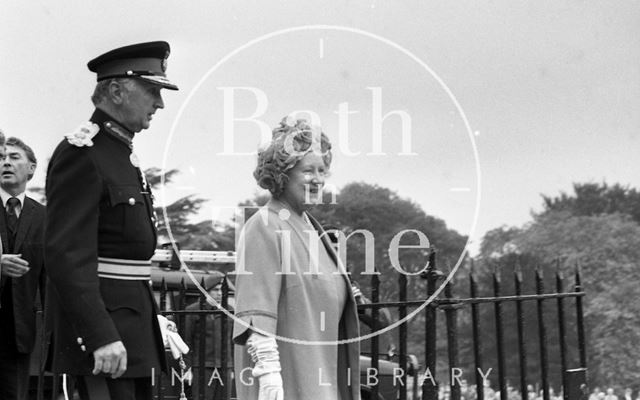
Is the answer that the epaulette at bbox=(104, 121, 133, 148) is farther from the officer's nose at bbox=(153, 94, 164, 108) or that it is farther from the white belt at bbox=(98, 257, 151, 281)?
Answer: the white belt at bbox=(98, 257, 151, 281)

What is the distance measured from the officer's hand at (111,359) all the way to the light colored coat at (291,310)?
0.55 meters

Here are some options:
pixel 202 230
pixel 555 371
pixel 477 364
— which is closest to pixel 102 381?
pixel 477 364

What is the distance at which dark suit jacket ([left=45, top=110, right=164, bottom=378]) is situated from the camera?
3.88 m

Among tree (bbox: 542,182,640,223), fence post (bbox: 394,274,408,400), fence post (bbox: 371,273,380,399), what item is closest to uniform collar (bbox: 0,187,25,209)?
fence post (bbox: 371,273,380,399)

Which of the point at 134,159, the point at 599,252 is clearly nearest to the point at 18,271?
the point at 134,159

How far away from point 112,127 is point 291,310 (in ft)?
3.29

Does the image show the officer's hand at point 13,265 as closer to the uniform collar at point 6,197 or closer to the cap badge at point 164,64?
the uniform collar at point 6,197

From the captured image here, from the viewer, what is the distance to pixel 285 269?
439 centimetres

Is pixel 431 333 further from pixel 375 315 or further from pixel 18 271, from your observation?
pixel 18 271

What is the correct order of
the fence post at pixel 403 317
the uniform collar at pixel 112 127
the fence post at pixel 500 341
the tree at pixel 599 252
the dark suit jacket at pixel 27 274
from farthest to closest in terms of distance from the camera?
the tree at pixel 599 252, the dark suit jacket at pixel 27 274, the fence post at pixel 500 341, the fence post at pixel 403 317, the uniform collar at pixel 112 127

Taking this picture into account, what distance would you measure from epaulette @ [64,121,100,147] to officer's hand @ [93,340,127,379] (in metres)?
0.75

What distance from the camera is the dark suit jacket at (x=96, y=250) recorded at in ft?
12.7

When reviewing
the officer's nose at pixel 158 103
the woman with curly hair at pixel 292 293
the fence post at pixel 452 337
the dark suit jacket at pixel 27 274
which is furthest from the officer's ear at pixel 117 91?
the dark suit jacket at pixel 27 274

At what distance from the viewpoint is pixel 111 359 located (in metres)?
3.86
